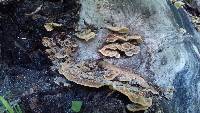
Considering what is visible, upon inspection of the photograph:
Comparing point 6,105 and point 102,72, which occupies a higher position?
point 102,72

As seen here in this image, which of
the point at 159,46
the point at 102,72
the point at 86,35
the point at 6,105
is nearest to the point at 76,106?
the point at 102,72

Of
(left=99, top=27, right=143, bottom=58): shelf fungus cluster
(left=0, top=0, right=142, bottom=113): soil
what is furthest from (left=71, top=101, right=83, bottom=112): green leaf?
(left=99, top=27, right=143, bottom=58): shelf fungus cluster

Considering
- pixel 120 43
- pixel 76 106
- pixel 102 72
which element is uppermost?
pixel 120 43

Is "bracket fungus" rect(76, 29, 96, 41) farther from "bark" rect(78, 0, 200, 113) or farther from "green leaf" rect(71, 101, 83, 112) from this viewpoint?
"green leaf" rect(71, 101, 83, 112)

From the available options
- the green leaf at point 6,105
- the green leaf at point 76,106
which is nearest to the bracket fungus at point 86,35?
the green leaf at point 76,106

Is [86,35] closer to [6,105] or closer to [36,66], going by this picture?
[36,66]

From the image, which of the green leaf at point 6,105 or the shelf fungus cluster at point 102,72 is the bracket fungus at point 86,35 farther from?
the green leaf at point 6,105
